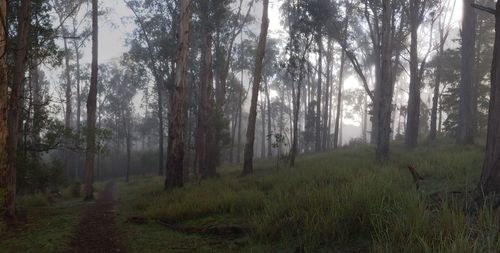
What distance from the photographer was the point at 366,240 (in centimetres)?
422

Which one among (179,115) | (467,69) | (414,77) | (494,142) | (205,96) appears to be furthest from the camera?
(414,77)

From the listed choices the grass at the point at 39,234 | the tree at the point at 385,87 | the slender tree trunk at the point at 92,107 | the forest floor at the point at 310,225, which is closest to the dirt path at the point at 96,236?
the forest floor at the point at 310,225

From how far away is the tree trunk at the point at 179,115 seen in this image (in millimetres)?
12156

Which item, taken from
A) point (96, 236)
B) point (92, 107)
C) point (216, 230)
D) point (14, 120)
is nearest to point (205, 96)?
point (92, 107)

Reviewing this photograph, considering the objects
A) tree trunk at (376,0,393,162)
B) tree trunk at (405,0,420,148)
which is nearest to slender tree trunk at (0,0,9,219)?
tree trunk at (376,0,393,162)

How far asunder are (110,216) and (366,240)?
6376mm

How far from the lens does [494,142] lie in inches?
185

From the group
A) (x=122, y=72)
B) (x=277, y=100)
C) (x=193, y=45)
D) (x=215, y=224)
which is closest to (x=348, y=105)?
(x=277, y=100)

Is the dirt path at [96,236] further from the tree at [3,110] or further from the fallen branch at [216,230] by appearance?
the tree at [3,110]

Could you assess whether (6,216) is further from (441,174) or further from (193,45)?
(193,45)

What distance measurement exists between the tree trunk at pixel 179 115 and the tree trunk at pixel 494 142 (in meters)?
8.94

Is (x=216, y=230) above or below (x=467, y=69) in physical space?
below

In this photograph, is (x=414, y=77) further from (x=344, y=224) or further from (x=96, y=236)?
(x=96, y=236)

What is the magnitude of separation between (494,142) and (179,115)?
926 cm
